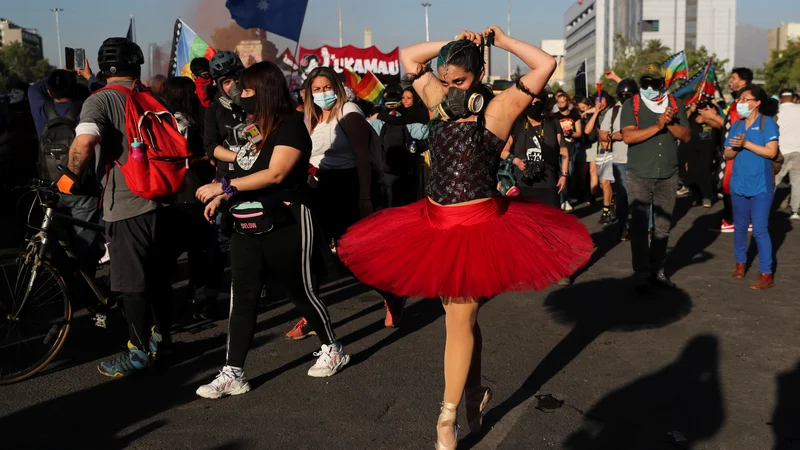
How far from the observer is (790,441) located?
4.12 meters

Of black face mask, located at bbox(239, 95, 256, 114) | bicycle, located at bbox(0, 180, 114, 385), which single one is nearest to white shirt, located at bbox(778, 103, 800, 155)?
black face mask, located at bbox(239, 95, 256, 114)

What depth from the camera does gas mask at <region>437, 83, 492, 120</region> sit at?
12.3 feet

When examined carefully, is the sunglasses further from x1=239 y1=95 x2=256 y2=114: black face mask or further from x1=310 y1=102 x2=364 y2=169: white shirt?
x1=239 y1=95 x2=256 y2=114: black face mask

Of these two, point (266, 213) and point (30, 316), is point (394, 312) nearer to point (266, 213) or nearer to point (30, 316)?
point (266, 213)

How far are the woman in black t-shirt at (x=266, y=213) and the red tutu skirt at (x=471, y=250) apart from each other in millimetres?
724

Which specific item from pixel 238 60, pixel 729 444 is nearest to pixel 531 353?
pixel 729 444

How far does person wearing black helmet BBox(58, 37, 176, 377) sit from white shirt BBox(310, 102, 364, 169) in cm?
142

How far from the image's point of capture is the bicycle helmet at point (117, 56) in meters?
5.04

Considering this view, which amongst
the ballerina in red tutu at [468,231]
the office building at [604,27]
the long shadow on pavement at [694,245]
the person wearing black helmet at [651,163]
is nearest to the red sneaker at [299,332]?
the ballerina in red tutu at [468,231]

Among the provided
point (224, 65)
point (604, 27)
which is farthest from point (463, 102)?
point (604, 27)

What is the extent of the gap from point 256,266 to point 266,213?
386 millimetres

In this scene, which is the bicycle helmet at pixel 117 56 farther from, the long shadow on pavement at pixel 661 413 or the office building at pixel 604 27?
the office building at pixel 604 27

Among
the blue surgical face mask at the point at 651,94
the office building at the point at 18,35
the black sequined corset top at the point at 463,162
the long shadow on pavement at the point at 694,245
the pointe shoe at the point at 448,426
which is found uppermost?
the office building at the point at 18,35

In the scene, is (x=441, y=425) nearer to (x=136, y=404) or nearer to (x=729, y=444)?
(x=729, y=444)
